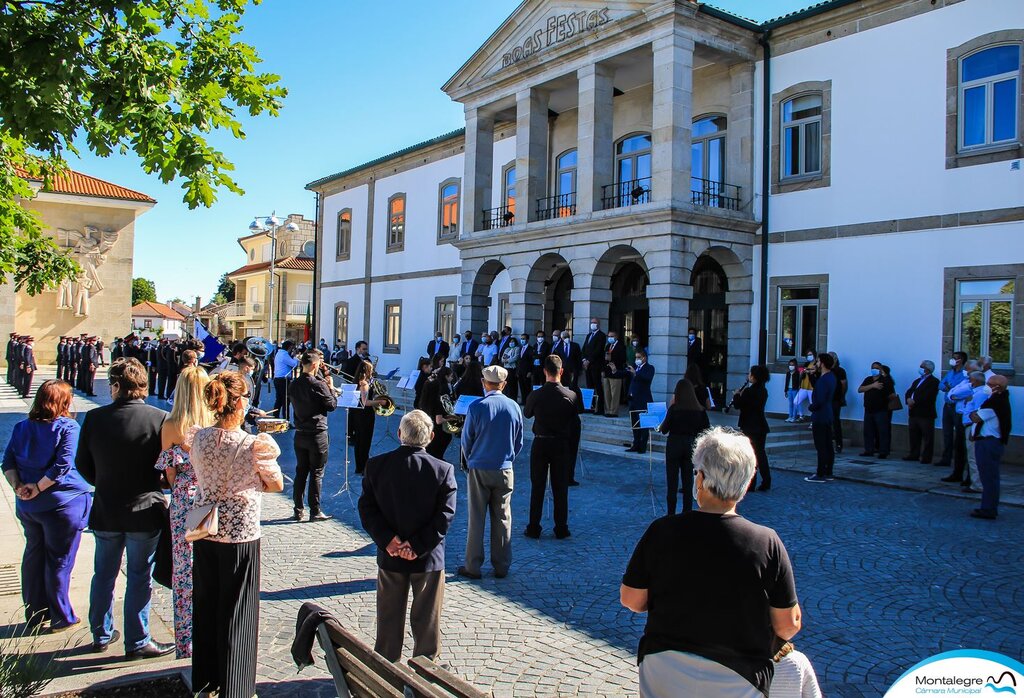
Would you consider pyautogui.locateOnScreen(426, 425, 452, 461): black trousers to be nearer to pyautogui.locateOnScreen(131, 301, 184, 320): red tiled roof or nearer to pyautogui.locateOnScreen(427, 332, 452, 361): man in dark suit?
pyautogui.locateOnScreen(427, 332, 452, 361): man in dark suit

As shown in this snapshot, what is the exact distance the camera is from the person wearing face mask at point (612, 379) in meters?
17.5

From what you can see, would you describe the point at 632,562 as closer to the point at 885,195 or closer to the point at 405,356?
the point at 885,195

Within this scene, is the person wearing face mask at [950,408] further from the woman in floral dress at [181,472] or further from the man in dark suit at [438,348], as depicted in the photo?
the man in dark suit at [438,348]

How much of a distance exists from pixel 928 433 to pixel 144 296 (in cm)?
11328

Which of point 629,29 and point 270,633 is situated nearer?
point 270,633

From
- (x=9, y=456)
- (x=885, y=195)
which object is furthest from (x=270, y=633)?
(x=885, y=195)

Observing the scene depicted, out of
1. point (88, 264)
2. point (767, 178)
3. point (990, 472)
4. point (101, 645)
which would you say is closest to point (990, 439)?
point (990, 472)

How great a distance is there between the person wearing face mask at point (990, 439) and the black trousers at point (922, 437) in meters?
4.15

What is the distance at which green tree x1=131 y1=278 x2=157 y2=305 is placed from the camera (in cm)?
10794

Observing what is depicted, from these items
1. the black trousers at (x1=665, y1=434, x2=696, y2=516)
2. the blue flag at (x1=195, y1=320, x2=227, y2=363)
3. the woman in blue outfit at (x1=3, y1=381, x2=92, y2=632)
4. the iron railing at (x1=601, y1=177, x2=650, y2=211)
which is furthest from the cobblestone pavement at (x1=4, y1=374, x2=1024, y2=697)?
the iron railing at (x1=601, y1=177, x2=650, y2=211)

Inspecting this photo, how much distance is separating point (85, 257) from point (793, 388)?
35448 millimetres

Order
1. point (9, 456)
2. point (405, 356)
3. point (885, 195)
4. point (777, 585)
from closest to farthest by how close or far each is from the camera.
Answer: point (777, 585)
point (9, 456)
point (885, 195)
point (405, 356)

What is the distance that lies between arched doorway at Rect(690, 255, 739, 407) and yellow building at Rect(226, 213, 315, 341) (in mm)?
41201

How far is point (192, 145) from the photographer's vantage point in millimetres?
5602
